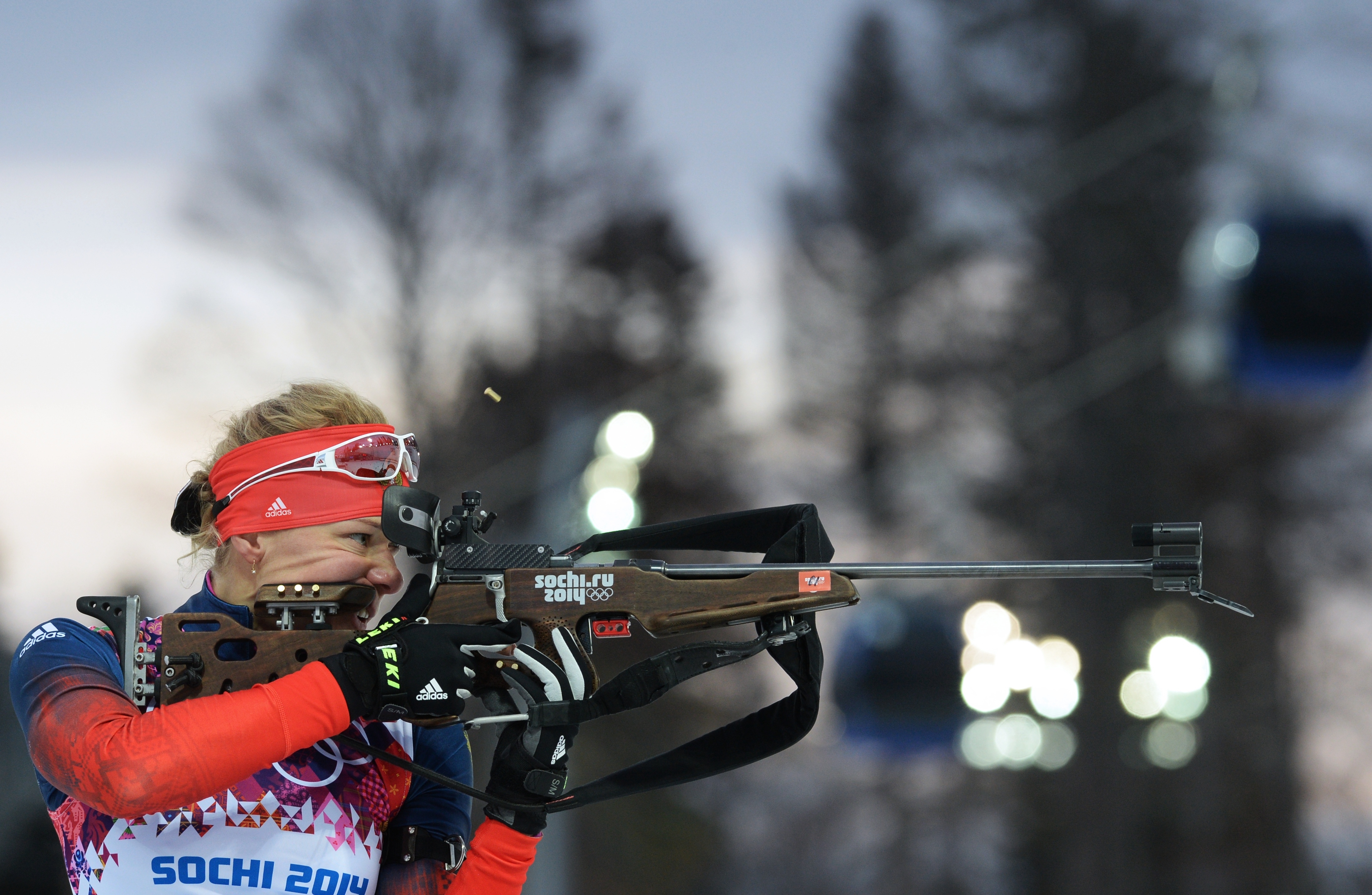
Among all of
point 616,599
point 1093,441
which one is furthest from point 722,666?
point 1093,441

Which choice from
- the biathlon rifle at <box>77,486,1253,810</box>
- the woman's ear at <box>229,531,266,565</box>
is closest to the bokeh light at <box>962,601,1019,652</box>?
the biathlon rifle at <box>77,486,1253,810</box>

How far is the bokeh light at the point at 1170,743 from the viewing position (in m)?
21.3

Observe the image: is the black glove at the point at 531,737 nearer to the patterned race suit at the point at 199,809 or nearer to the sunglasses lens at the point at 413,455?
the patterned race suit at the point at 199,809

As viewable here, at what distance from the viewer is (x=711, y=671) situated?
2533 millimetres

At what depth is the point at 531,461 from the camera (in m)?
18.1

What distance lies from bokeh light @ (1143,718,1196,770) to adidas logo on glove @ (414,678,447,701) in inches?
830

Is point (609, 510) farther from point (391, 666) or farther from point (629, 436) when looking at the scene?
point (391, 666)

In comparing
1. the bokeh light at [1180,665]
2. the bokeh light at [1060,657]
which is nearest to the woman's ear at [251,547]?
the bokeh light at [1180,665]

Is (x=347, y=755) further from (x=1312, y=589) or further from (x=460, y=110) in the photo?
(x=1312, y=589)

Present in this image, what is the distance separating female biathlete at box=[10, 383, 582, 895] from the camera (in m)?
1.93

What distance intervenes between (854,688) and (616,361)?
9.67 m

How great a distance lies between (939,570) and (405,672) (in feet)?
3.06

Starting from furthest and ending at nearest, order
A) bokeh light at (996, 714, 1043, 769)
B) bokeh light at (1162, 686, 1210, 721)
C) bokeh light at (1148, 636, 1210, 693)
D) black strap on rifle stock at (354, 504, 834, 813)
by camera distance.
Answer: bokeh light at (996, 714, 1043, 769), bokeh light at (1162, 686, 1210, 721), bokeh light at (1148, 636, 1210, 693), black strap on rifle stock at (354, 504, 834, 813)

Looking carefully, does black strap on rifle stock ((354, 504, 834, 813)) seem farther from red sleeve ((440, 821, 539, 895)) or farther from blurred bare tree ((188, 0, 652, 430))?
blurred bare tree ((188, 0, 652, 430))
